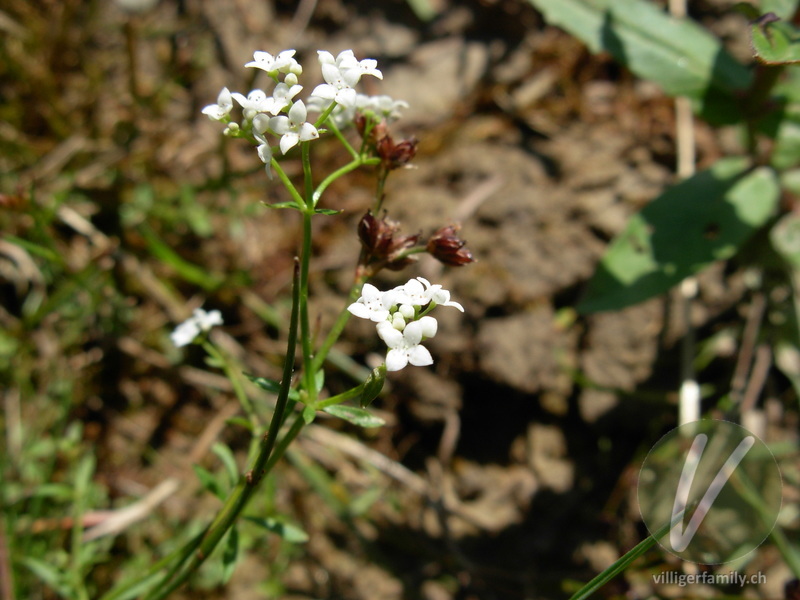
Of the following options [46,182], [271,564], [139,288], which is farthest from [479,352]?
[46,182]

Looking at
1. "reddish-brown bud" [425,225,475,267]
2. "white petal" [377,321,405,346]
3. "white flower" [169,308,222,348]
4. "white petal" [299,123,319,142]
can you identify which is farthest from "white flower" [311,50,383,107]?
"white flower" [169,308,222,348]

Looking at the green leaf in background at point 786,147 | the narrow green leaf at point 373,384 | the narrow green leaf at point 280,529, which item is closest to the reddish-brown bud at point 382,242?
the narrow green leaf at point 373,384

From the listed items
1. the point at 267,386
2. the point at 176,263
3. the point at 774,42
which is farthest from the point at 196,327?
the point at 774,42

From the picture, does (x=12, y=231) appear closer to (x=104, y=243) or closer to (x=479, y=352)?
(x=104, y=243)

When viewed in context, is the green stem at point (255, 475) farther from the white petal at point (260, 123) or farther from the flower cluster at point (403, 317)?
the white petal at point (260, 123)

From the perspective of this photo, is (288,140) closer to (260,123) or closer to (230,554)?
(260,123)

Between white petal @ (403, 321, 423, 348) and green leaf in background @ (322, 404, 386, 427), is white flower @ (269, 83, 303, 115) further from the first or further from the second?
green leaf in background @ (322, 404, 386, 427)
